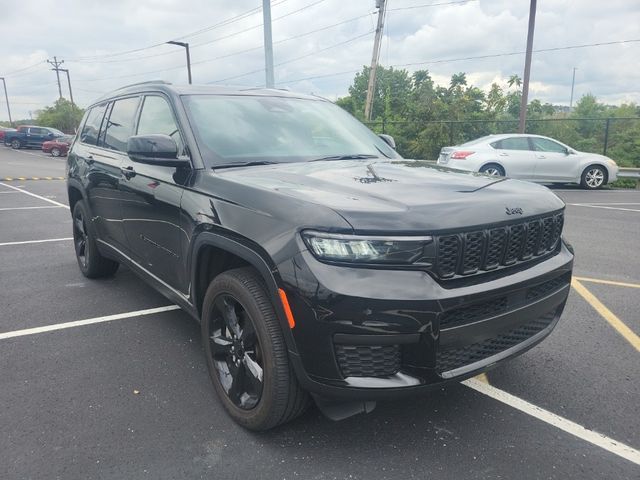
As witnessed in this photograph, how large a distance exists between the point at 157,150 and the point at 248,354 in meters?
1.30

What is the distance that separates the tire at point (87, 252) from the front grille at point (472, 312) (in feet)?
12.8

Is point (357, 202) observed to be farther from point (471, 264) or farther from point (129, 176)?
point (129, 176)

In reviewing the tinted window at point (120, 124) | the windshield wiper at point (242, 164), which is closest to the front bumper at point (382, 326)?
the windshield wiper at point (242, 164)

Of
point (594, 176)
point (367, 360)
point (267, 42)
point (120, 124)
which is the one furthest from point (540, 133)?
point (367, 360)

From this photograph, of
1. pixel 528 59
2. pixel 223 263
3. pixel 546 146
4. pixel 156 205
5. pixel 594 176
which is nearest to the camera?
pixel 223 263

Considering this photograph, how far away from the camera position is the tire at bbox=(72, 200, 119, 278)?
5100 millimetres

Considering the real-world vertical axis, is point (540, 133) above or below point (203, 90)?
below

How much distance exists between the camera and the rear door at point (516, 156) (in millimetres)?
13602

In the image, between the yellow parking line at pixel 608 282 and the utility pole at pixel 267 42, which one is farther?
the utility pole at pixel 267 42

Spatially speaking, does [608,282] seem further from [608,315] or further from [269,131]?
[269,131]

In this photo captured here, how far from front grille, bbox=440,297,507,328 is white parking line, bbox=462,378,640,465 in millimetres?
853

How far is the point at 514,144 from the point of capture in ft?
Result: 45.3

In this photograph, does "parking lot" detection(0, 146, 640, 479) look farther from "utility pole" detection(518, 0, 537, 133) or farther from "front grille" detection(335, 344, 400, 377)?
"utility pole" detection(518, 0, 537, 133)

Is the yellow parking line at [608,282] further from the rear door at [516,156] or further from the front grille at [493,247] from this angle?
the rear door at [516,156]
